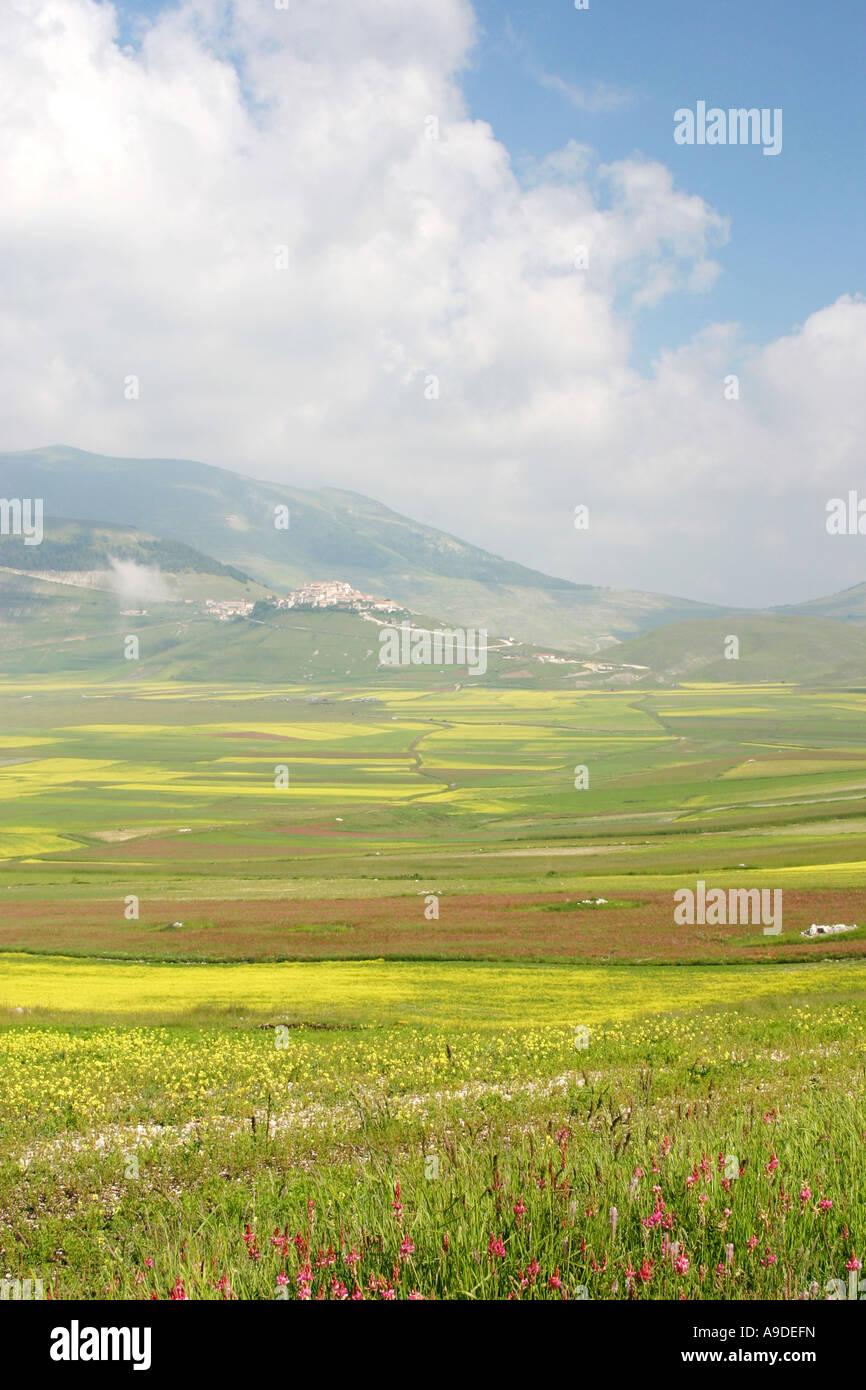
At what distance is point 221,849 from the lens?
98.4 meters

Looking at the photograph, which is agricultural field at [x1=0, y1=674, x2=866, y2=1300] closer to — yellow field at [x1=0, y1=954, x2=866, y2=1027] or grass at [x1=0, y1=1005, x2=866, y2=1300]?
grass at [x1=0, y1=1005, x2=866, y2=1300]

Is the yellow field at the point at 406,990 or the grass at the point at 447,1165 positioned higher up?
the grass at the point at 447,1165

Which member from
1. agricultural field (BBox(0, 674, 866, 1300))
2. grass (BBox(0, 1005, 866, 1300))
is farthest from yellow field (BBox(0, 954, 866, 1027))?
grass (BBox(0, 1005, 866, 1300))

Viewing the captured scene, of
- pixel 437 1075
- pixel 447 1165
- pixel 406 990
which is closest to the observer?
pixel 447 1165

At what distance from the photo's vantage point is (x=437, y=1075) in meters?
17.7

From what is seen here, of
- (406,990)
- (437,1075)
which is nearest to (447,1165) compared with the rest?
(437,1075)

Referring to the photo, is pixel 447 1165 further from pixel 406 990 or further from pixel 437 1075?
pixel 406 990

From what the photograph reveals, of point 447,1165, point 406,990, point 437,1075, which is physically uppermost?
point 447,1165

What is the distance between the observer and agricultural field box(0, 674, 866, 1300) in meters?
5.78

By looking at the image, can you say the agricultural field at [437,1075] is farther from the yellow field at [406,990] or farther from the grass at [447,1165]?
the yellow field at [406,990]

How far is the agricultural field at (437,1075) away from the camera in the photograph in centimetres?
578

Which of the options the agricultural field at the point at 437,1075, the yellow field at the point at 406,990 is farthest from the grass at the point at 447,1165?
the yellow field at the point at 406,990

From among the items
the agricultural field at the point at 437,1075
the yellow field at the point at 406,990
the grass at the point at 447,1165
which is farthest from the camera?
the yellow field at the point at 406,990
